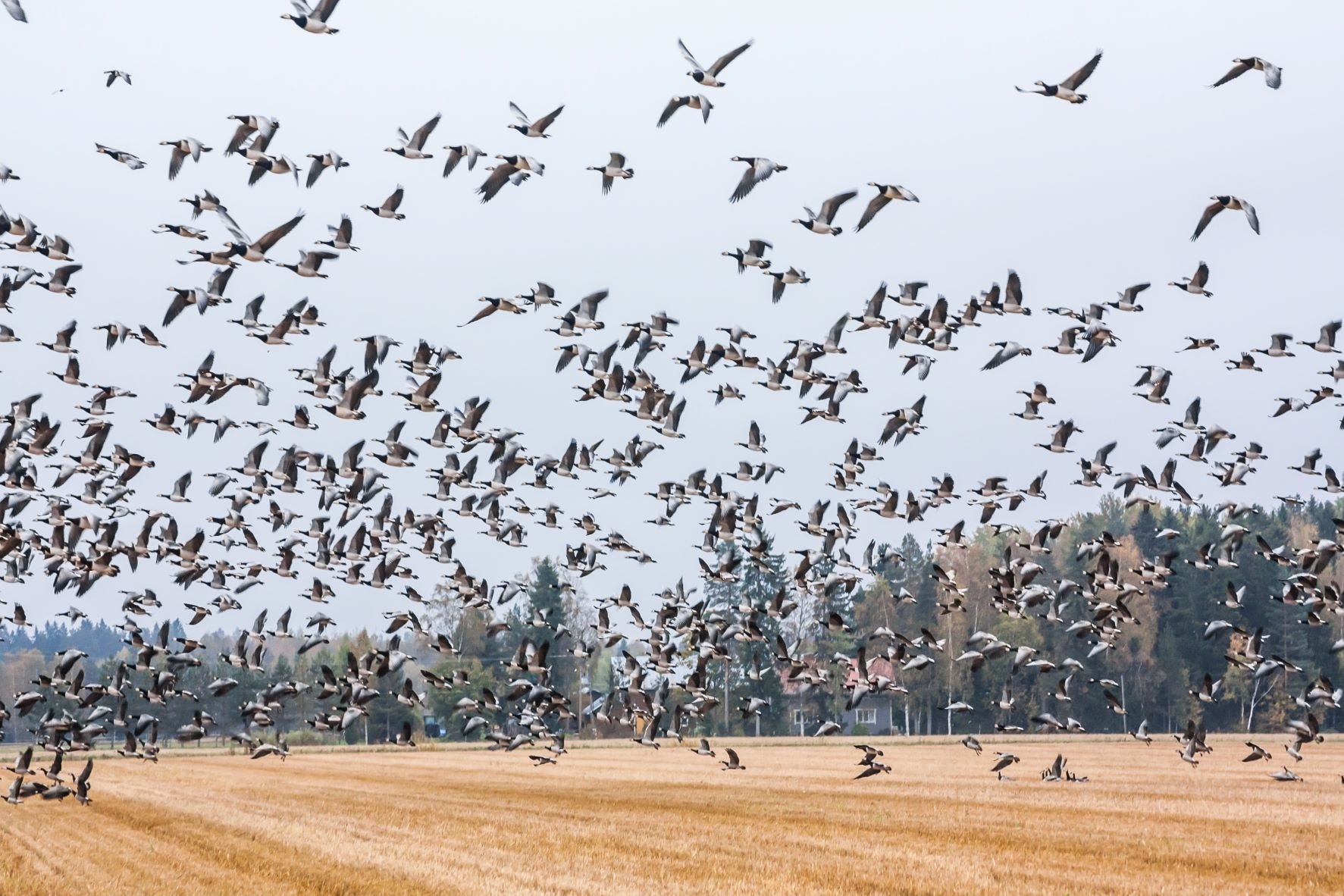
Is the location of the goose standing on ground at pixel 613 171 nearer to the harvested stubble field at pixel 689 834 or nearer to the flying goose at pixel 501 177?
the flying goose at pixel 501 177

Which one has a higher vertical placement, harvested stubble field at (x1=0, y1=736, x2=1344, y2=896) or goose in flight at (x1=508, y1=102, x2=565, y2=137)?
goose in flight at (x1=508, y1=102, x2=565, y2=137)

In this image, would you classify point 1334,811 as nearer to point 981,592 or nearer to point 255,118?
point 255,118

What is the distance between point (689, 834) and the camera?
30406mm

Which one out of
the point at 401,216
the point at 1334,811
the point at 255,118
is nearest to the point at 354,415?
the point at 401,216

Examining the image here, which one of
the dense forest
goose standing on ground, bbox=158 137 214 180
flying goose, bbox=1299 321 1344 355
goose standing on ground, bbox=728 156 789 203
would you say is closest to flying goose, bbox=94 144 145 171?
goose standing on ground, bbox=158 137 214 180

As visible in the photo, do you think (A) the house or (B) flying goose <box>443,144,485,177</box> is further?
(A) the house

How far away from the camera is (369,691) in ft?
114

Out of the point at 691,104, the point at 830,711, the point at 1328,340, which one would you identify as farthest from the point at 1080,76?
the point at 830,711

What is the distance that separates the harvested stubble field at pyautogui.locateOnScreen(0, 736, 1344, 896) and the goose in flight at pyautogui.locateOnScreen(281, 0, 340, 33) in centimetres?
1213

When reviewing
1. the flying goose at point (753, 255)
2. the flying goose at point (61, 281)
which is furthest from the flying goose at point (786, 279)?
the flying goose at point (61, 281)

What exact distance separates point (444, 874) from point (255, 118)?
12065 mm

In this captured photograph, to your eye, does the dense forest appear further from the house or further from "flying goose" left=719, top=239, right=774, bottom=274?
"flying goose" left=719, top=239, right=774, bottom=274

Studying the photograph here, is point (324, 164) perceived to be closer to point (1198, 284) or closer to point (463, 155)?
point (463, 155)

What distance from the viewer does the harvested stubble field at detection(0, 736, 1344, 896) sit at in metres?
23.5
